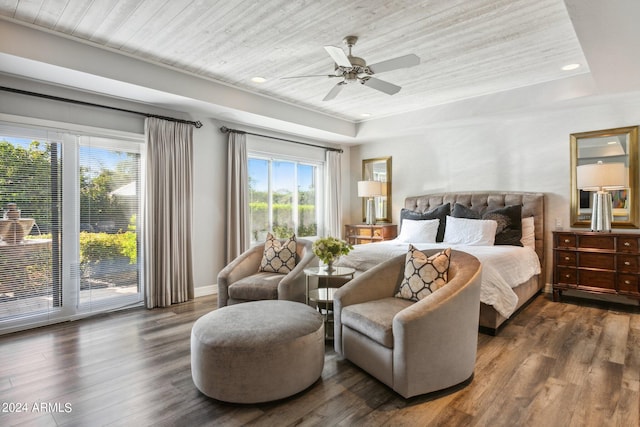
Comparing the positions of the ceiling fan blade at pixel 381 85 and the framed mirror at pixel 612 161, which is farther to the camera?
the framed mirror at pixel 612 161

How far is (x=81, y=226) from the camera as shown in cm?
398

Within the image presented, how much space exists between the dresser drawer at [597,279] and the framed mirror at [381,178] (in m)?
3.17

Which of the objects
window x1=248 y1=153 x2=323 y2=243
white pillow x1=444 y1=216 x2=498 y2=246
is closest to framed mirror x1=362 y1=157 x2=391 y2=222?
window x1=248 y1=153 x2=323 y2=243

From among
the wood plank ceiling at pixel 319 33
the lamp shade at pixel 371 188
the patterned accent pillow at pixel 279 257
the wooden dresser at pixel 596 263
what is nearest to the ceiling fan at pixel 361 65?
the wood plank ceiling at pixel 319 33

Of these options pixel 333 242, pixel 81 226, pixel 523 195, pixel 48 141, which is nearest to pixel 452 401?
pixel 333 242

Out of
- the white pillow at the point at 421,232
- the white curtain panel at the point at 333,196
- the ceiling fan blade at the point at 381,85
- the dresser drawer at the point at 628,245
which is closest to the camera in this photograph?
the ceiling fan blade at the point at 381,85

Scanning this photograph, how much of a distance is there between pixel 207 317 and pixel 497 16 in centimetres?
336

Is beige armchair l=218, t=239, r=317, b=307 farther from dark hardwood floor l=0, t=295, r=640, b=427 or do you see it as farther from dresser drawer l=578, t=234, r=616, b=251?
dresser drawer l=578, t=234, r=616, b=251

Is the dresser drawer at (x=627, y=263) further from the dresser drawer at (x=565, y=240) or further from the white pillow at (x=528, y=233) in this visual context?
the white pillow at (x=528, y=233)

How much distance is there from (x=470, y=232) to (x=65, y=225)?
195 inches

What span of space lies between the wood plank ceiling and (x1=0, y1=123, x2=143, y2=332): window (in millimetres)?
1271

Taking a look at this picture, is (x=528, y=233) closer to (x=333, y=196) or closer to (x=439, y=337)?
(x=439, y=337)

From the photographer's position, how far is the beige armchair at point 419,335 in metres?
2.22

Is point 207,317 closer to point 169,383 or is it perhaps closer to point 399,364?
point 169,383
